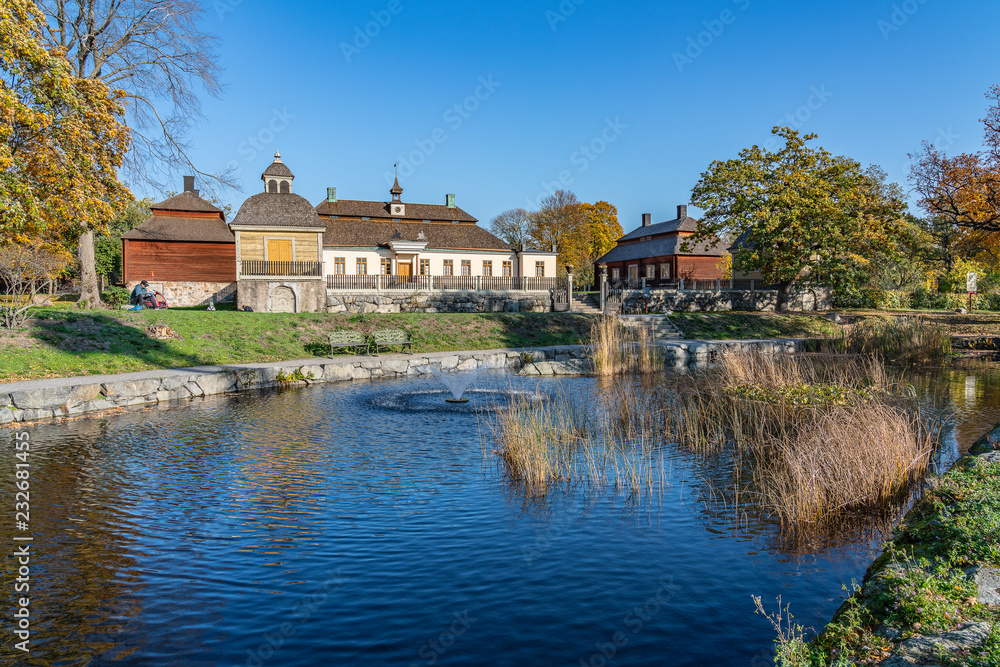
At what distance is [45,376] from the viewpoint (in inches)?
545

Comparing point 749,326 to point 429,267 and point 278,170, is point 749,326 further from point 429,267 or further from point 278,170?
point 278,170

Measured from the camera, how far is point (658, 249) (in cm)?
4828

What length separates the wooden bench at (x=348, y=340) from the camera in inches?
779

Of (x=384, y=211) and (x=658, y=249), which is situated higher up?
(x=384, y=211)

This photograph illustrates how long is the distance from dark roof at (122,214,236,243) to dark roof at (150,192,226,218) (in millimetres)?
603

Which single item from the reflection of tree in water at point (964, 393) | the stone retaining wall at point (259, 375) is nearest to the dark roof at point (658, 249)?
the stone retaining wall at point (259, 375)

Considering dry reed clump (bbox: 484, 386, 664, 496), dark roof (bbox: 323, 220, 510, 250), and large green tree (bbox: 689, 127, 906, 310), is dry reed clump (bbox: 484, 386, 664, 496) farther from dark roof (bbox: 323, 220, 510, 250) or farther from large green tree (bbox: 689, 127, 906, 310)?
dark roof (bbox: 323, 220, 510, 250)

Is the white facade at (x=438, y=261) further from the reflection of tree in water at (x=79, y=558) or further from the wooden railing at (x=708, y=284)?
the reflection of tree in water at (x=79, y=558)

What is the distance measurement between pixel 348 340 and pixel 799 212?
22.4 m

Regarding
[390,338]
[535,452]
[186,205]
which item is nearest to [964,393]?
[535,452]

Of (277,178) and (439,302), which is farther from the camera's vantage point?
(277,178)

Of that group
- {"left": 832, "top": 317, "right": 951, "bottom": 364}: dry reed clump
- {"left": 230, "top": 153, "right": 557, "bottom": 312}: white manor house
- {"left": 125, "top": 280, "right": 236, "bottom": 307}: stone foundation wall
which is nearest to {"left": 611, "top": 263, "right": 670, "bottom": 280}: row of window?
{"left": 230, "top": 153, "right": 557, "bottom": 312}: white manor house

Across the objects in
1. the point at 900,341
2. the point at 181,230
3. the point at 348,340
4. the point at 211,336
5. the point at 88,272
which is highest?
the point at 181,230

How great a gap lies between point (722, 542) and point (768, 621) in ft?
4.59
